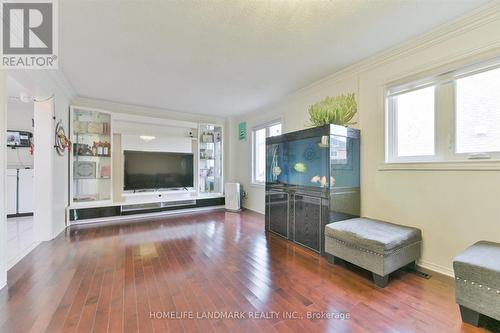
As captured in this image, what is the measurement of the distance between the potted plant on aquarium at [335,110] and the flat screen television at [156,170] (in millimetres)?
3278

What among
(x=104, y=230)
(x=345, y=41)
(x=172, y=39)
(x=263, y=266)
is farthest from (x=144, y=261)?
(x=345, y=41)

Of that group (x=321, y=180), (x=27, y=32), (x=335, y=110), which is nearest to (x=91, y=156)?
(x=27, y=32)

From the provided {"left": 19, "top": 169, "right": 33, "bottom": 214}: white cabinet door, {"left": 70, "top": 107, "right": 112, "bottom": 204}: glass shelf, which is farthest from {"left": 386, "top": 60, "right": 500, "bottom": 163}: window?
{"left": 19, "top": 169, "right": 33, "bottom": 214}: white cabinet door

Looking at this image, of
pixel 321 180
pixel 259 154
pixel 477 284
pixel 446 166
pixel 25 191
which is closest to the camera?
pixel 477 284

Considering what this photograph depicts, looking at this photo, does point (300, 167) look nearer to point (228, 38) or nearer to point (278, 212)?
point (278, 212)

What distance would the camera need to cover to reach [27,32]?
2.14m

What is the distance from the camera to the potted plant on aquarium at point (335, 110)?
3014mm

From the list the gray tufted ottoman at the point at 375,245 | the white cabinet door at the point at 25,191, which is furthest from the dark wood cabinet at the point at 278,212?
the white cabinet door at the point at 25,191

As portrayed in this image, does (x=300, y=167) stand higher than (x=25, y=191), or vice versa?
(x=300, y=167)

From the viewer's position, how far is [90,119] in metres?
4.46

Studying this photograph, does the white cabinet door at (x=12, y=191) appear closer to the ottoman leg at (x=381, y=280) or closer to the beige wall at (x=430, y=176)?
the beige wall at (x=430, y=176)

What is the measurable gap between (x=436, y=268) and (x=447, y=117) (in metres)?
1.57

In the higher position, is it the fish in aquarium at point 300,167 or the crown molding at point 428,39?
the crown molding at point 428,39

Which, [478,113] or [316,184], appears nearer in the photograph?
[478,113]
